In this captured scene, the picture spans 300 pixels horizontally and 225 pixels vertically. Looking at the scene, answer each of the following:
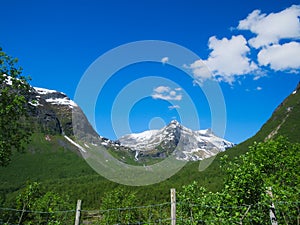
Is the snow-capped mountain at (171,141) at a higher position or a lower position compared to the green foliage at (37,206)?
higher

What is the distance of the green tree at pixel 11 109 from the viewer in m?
15.6

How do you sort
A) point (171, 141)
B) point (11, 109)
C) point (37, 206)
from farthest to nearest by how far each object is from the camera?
point (171, 141)
point (37, 206)
point (11, 109)

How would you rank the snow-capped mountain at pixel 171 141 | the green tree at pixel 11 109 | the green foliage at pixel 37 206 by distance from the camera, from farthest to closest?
the green foliage at pixel 37 206 → the snow-capped mountain at pixel 171 141 → the green tree at pixel 11 109

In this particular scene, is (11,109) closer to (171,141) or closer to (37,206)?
(37,206)

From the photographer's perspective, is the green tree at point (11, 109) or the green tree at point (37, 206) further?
the green tree at point (37, 206)

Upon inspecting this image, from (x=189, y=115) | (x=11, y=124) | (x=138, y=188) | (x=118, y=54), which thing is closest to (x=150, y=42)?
(x=118, y=54)

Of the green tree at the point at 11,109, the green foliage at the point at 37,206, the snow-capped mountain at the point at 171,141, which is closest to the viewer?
the green tree at the point at 11,109

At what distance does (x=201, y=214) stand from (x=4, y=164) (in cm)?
1050

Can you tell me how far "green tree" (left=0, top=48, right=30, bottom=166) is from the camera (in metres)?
15.6

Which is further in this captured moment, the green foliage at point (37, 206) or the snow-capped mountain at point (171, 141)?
the green foliage at point (37, 206)

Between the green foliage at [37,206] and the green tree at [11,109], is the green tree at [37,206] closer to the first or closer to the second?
the green foliage at [37,206]

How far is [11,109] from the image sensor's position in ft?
51.8

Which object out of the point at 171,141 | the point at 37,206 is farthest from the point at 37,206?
Answer: the point at 171,141

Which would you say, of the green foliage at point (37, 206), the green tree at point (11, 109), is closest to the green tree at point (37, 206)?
the green foliage at point (37, 206)
